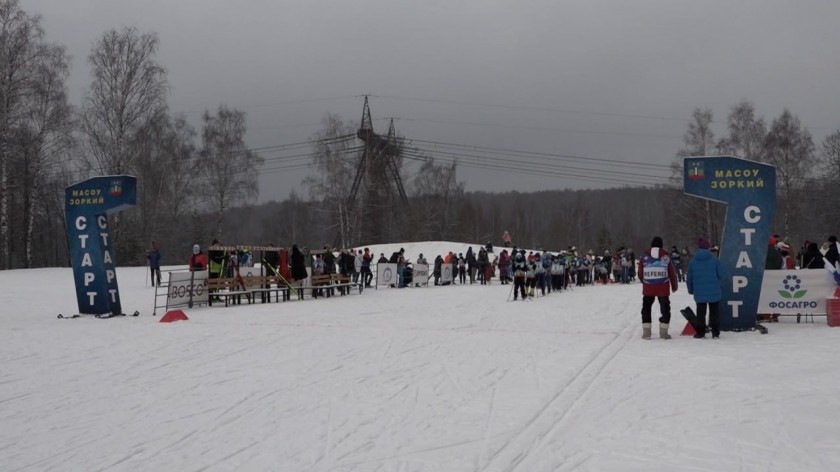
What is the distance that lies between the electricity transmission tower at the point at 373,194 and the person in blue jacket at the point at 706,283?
138ft

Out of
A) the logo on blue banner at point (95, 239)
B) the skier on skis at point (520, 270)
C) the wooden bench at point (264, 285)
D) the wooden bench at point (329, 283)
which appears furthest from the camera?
the wooden bench at point (329, 283)

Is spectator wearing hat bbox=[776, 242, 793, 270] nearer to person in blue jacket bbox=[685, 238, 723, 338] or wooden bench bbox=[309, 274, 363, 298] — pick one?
person in blue jacket bbox=[685, 238, 723, 338]

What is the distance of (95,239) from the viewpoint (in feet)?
50.0

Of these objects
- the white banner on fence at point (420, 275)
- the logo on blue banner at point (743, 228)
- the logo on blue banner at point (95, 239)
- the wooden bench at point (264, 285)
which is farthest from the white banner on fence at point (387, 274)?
the logo on blue banner at point (743, 228)

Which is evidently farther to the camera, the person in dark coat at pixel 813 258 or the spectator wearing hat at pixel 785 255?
the spectator wearing hat at pixel 785 255

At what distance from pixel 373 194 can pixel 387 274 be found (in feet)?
97.5

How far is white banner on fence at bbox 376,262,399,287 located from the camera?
27906mm

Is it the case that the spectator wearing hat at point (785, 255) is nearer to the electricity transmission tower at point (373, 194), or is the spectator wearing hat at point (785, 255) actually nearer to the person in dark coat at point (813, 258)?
the person in dark coat at point (813, 258)

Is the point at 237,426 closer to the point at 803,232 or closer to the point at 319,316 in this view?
the point at 319,316

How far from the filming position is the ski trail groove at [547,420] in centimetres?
483

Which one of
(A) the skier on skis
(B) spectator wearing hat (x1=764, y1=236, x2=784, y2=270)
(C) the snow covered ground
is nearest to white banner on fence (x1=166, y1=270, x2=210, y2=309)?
(C) the snow covered ground

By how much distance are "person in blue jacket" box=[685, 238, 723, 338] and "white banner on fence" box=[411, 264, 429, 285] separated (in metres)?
18.5

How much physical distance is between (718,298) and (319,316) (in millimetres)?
8652

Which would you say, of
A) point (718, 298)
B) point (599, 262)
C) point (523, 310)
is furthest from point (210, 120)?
point (718, 298)
